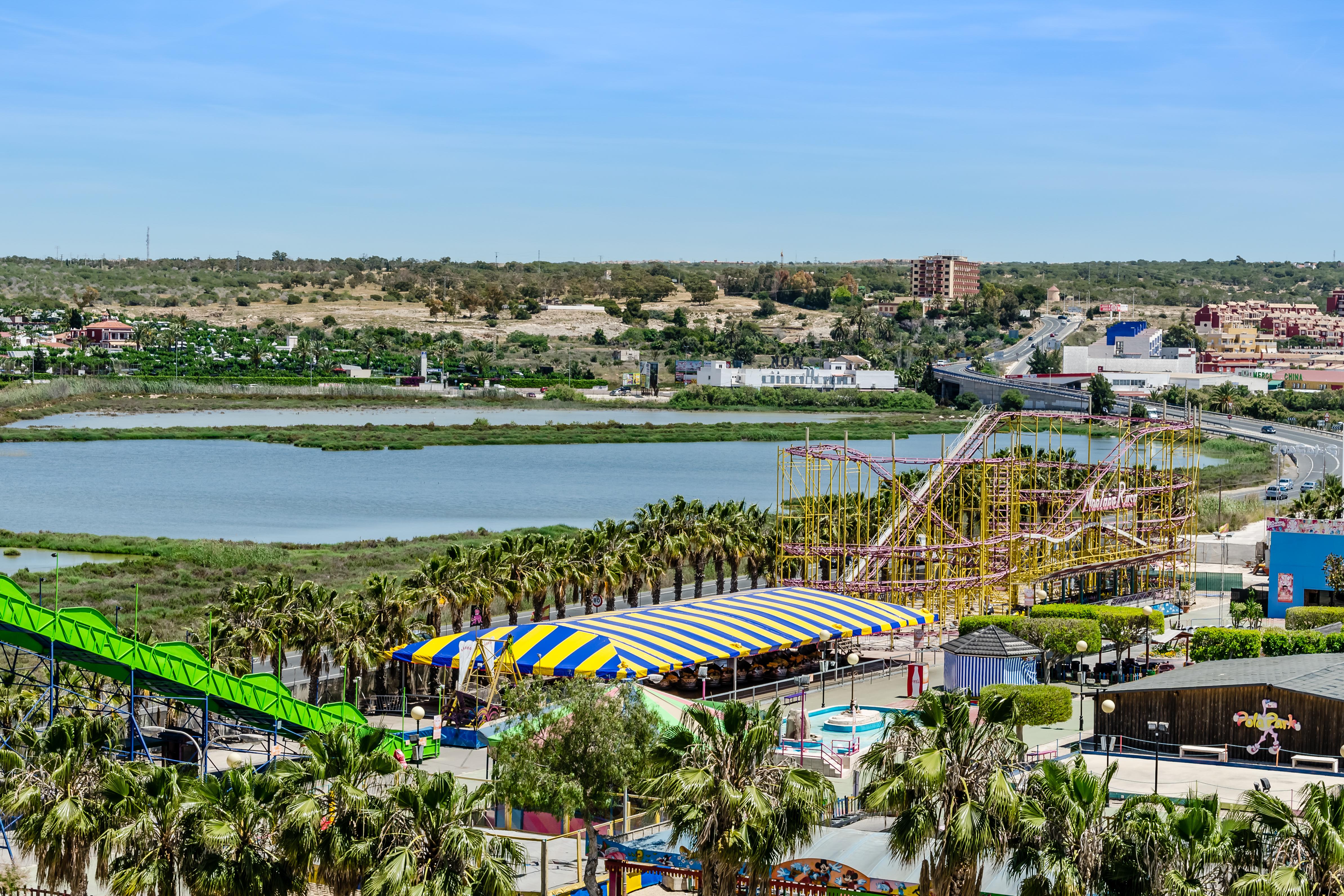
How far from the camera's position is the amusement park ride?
5738 cm

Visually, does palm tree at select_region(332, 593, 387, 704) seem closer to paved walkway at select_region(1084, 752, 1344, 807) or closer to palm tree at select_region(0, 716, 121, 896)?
palm tree at select_region(0, 716, 121, 896)

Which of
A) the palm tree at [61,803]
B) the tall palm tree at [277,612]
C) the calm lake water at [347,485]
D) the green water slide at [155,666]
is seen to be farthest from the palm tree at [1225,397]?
the palm tree at [61,803]

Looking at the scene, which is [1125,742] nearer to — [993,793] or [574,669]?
[574,669]

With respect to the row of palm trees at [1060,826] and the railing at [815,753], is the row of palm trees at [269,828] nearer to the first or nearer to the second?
the row of palm trees at [1060,826]

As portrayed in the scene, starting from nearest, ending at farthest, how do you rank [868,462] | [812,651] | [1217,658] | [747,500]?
1. [1217,658]
2. [812,651]
3. [868,462]
4. [747,500]

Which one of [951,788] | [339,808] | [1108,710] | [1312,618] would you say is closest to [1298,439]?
[1312,618]

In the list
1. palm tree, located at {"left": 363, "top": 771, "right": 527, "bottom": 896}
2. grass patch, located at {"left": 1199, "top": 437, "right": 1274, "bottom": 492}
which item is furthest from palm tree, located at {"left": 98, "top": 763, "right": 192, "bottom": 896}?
grass patch, located at {"left": 1199, "top": 437, "right": 1274, "bottom": 492}

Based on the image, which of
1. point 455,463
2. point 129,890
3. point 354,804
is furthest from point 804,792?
point 455,463

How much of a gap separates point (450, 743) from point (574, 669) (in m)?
3.36

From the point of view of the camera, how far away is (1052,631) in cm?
4447

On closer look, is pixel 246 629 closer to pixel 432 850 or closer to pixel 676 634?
pixel 676 634

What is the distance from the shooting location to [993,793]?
18750 millimetres

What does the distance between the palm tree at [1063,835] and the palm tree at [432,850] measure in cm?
619

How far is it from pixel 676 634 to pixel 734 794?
71.0 ft
